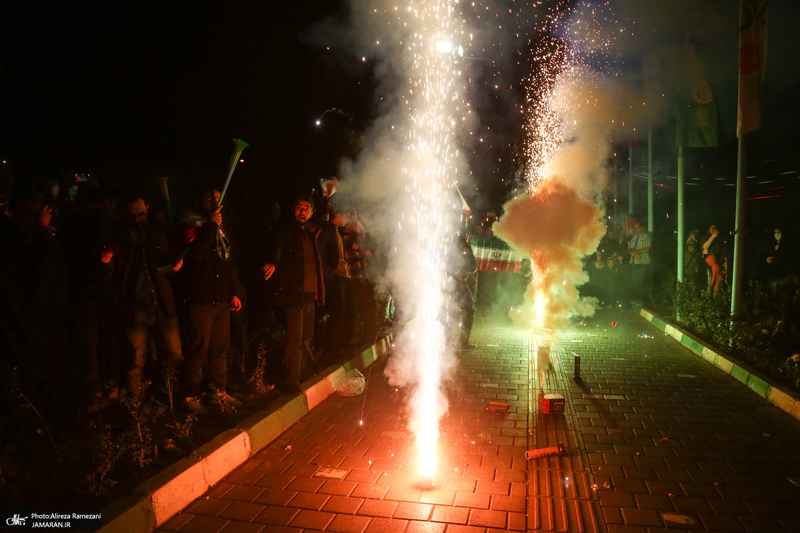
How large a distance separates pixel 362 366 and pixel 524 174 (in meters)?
20.4

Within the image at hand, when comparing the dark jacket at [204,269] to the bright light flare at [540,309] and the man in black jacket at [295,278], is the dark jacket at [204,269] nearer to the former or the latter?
the man in black jacket at [295,278]

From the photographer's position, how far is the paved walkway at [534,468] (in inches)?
143

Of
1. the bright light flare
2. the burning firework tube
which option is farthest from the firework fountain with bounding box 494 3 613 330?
the burning firework tube

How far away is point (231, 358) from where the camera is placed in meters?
6.28

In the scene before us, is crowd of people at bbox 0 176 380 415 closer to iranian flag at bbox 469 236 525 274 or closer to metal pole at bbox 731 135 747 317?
metal pole at bbox 731 135 747 317

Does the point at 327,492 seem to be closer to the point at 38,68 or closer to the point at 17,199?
the point at 17,199

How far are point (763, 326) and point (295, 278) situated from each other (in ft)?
21.8

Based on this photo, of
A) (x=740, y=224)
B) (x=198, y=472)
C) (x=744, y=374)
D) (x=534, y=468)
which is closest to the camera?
(x=198, y=472)

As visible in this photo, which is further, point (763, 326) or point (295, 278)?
point (763, 326)

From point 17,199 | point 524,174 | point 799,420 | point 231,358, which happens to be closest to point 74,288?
point 17,199

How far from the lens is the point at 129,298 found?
507cm

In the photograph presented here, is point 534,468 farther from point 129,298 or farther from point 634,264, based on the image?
point 634,264

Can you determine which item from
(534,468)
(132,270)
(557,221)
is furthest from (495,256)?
(132,270)

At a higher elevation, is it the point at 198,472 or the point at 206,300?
the point at 206,300
